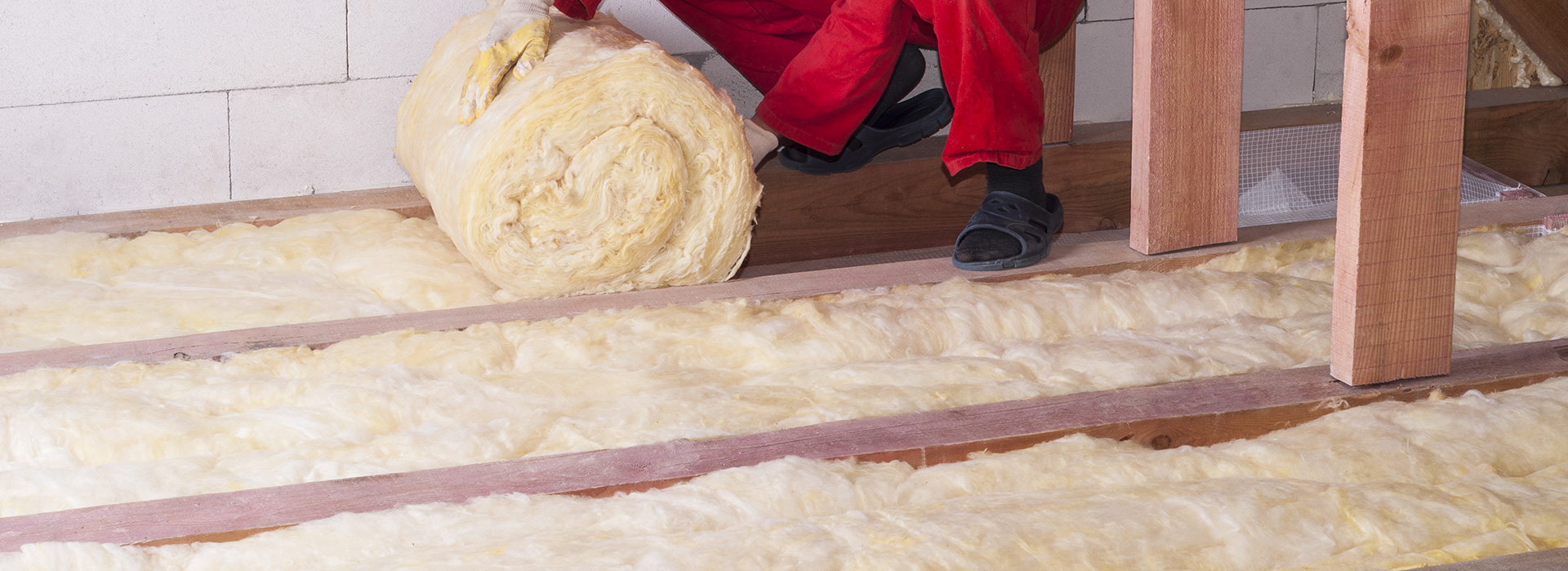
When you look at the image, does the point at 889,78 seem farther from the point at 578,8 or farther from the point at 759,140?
the point at 578,8

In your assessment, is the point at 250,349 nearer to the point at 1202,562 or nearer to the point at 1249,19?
the point at 1202,562

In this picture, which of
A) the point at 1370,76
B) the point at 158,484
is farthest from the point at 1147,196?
the point at 158,484

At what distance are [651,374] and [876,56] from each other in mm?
867

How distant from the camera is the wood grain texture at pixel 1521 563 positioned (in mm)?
889

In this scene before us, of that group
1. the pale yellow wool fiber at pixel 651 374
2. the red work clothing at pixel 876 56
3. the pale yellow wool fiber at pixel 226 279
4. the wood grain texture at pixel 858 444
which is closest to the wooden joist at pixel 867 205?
the pale yellow wool fiber at pixel 226 279

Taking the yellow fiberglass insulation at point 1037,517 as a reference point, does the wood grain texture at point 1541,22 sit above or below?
above

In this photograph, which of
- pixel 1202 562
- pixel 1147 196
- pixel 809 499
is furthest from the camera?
pixel 1147 196

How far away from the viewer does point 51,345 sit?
1664mm

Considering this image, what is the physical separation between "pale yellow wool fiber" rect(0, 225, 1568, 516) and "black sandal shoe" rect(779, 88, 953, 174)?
664mm

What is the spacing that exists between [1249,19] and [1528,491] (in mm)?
2275

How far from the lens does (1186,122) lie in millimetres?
1811

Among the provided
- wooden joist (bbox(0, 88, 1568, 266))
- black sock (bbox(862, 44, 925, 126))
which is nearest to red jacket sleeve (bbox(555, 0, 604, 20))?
wooden joist (bbox(0, 88, 1568, 266))

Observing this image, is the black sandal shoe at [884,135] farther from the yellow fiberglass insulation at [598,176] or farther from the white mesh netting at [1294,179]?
the white mesh netting at [1294,179]

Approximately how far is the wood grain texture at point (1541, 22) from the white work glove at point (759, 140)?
6.48 ft
